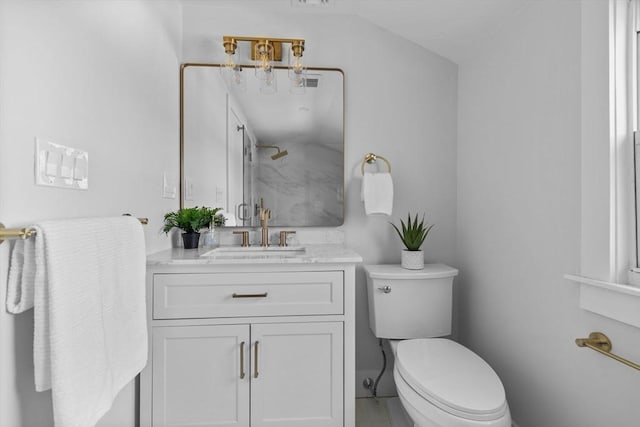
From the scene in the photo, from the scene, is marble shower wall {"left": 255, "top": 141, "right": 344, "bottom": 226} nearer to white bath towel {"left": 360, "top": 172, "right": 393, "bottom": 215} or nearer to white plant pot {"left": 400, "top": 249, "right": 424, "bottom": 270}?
white bath towel {"left": 360, "top": 172, "right": 393, "bottom": 215}

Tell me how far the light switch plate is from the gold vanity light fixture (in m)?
1.06

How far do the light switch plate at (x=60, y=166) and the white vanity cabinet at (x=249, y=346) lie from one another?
469 millimetres

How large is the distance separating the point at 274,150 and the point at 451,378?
140 centimetres

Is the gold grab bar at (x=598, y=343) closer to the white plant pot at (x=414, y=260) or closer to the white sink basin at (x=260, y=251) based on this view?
the white plant pot at (x=414, y=260)

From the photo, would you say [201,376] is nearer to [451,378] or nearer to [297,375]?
[297,375]

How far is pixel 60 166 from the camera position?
92 cm

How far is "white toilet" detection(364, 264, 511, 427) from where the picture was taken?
3.66 feet

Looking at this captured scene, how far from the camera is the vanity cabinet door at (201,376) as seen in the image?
52.9 inches

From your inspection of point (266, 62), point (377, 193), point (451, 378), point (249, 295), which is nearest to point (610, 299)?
point (451, 378)

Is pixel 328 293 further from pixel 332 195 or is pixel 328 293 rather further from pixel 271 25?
pixel 271 25

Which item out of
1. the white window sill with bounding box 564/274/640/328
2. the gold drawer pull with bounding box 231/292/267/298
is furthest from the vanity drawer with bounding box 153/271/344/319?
the white window sill with bounding box 564/274/640/328

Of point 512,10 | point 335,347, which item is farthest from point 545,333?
point 512,10

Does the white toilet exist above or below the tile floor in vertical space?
above

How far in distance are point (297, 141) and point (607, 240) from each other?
4.74ft
